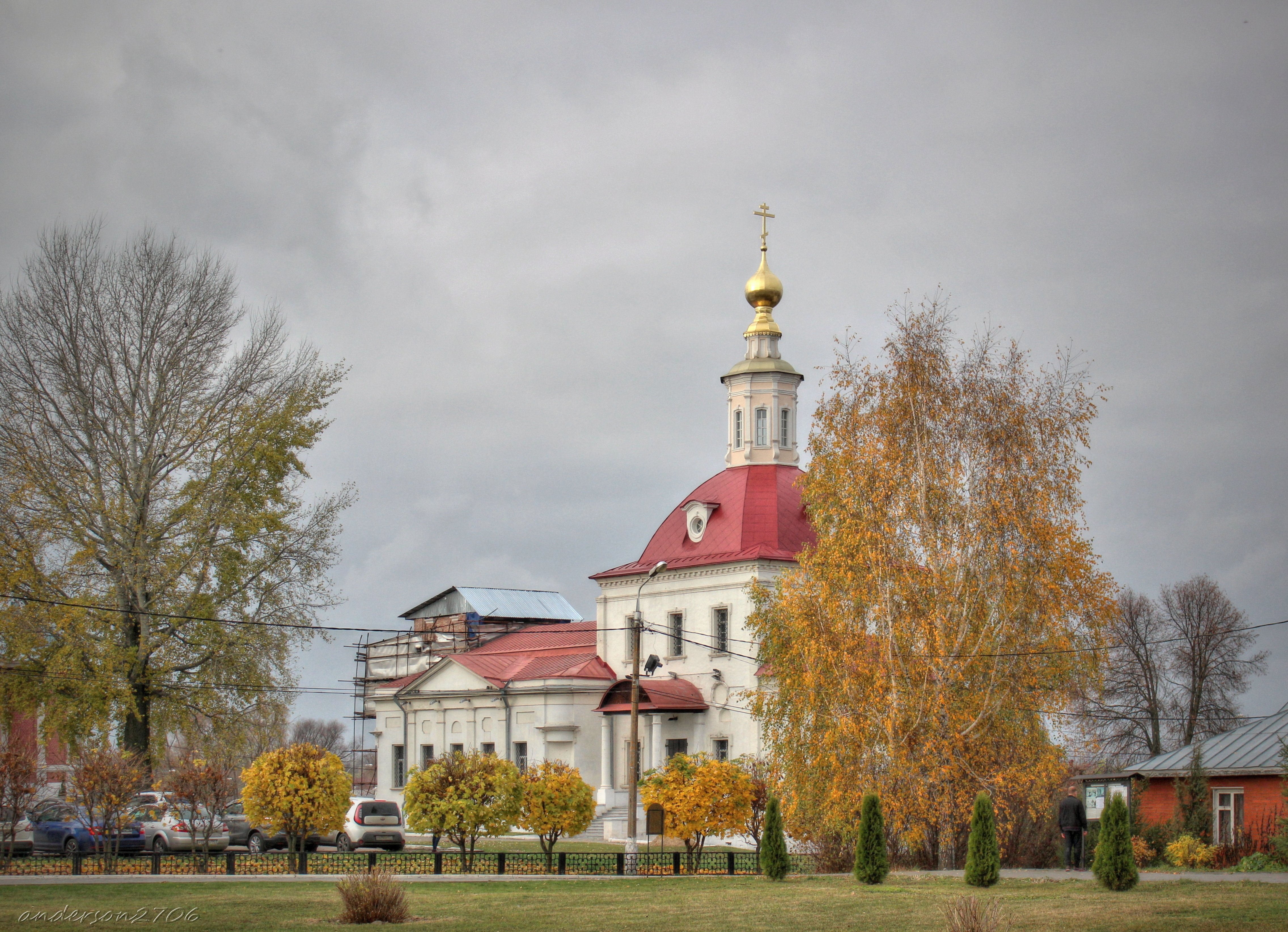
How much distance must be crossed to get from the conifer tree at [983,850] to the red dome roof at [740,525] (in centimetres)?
2211

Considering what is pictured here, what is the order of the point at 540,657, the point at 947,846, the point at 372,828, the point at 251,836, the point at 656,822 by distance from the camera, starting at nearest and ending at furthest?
the point at 947,846, the point at 656,822, the point at 372,828, the point at 251,836, the point at 540,657

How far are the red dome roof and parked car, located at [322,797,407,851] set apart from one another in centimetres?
1471

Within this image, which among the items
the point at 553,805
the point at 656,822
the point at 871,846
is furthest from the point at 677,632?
the point at 871,846

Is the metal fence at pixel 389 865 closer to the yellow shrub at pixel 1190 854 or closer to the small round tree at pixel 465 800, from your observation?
the small round tree at pixel 465 800

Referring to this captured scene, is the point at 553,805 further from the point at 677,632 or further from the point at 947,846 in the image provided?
the point at 677,632

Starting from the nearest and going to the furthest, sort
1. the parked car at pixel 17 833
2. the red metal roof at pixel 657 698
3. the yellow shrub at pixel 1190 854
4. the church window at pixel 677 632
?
the parked car at pixel 17 833
the yellow shrub at pixel 1190 854
the red metal roof at pixel 657 698
the church window at pixel 677 632

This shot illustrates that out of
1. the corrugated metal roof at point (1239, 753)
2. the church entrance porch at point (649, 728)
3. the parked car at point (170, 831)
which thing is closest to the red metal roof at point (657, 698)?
the church entrance porch at point (649, 728)

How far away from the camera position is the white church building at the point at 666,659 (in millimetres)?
42750

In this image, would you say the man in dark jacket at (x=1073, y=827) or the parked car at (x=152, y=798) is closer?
the man in dark jacket at (x=1073, y=827)

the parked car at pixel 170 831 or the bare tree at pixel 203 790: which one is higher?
the bare tree at pixel 203 790

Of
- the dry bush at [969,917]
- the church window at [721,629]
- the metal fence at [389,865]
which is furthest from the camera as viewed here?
the church window at [721,629]

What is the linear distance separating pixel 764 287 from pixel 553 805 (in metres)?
25.4

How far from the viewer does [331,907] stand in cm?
1733

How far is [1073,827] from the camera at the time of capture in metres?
22.7
